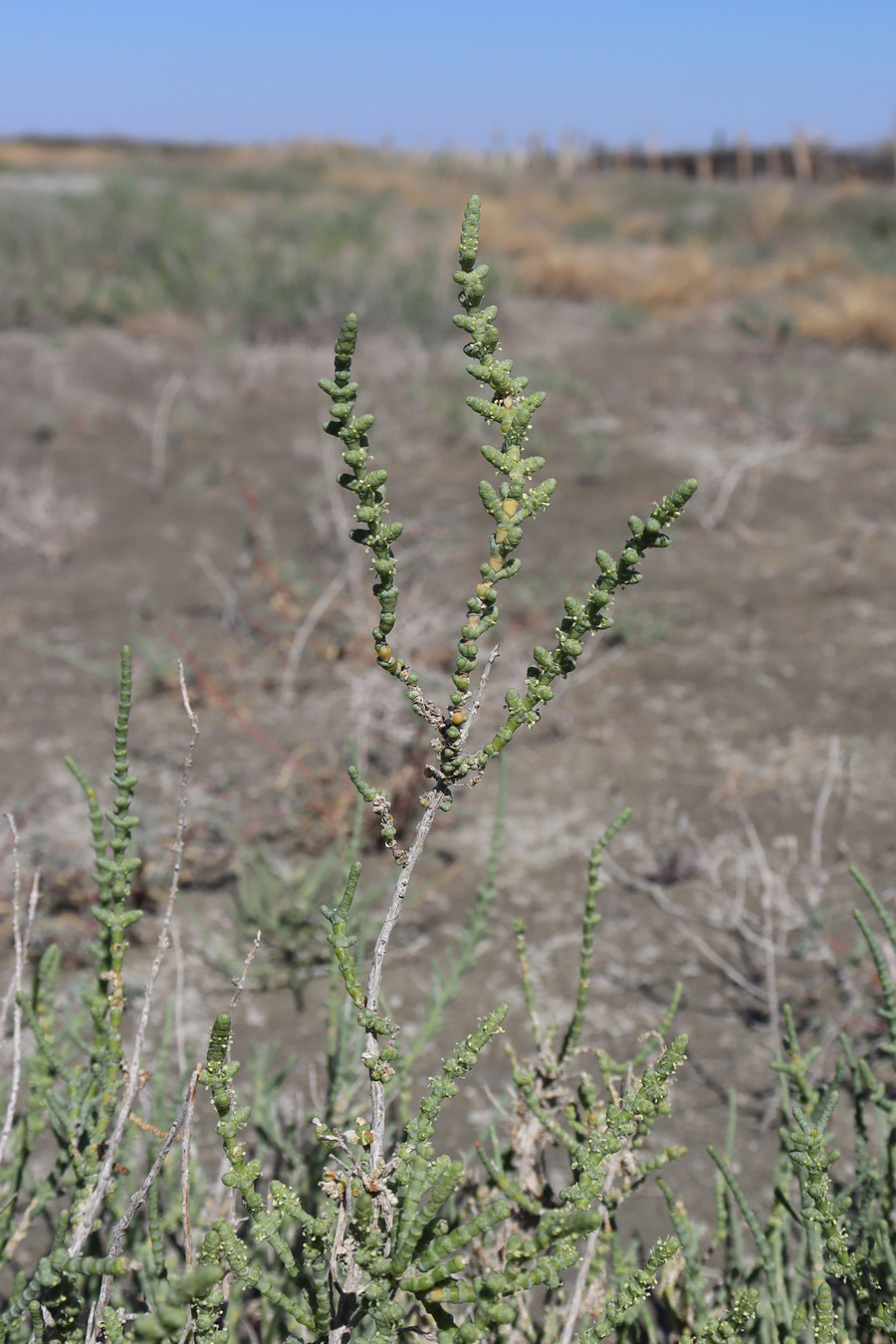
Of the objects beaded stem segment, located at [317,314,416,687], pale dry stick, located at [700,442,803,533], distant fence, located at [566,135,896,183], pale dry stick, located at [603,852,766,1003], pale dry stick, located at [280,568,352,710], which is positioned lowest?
pale dry stick, located at [603,852,766,1003]

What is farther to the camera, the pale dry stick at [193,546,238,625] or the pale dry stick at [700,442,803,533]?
the pale dry stick at [700,442,803,533]

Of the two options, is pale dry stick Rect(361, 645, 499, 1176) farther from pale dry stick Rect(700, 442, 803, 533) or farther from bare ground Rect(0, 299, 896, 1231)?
pale dry stick Rect(700, 442, 803, 533)

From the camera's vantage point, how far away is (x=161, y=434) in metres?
5.64

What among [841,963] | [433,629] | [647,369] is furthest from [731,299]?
[841,963]

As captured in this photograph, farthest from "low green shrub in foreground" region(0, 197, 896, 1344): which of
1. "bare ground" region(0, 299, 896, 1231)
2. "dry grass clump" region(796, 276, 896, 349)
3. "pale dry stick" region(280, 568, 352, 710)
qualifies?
"dry grass clump" region(796, 276, 896, 349)

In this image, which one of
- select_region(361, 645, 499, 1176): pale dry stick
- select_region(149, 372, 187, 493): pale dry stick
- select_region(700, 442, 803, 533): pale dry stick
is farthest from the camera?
select_region(149, 372, 187, 493): pale dry stick

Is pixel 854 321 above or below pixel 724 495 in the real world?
above

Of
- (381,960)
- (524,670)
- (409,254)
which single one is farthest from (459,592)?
(409,254)

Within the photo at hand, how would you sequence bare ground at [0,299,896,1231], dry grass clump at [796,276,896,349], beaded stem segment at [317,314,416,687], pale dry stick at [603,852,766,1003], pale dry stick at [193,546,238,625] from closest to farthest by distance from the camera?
beaded stem segment at [317,314,416,687] < pale dry stick at [603,852,766,1003] < bare ground at [0,299,896,1231] < pale dry stick at [193,546,238,625] < dry grass clump at [796,276,896,349]

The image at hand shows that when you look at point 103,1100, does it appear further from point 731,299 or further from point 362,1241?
point 731,299

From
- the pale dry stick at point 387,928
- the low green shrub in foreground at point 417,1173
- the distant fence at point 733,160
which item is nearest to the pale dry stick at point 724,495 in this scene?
the low green shrub in foreground at point 417,1173

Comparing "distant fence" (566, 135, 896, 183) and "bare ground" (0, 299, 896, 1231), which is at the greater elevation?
"distant fence" (566, 135, 896, 183)

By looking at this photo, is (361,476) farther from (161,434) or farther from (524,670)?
(161,434)

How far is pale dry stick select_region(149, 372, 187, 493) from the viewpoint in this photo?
17.4ft
